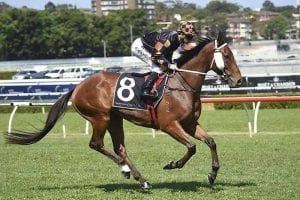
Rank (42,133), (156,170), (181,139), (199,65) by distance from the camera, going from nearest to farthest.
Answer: (181,139) < (199,65) < (42,133) < (156,170)

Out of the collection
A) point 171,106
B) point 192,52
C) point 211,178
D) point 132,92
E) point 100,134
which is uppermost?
point 192,52

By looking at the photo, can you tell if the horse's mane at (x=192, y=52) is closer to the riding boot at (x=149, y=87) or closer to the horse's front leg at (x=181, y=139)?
the riding boot at (x=149, y=87)

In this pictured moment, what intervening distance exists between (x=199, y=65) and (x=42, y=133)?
2.16 metres

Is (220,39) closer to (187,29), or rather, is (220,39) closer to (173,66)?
(187,29)

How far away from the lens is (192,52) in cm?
751

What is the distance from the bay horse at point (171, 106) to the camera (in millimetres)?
7203

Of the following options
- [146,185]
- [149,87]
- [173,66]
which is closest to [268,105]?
[173,66]

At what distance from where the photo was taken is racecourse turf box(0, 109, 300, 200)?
7.01 metres

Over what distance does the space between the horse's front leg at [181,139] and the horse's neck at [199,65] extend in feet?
1.83

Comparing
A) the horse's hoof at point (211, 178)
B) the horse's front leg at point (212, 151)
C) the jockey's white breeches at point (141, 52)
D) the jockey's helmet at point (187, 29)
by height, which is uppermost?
the jockey's helmet at point (187, 29)

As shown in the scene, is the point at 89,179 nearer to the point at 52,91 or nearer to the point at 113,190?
the point at 113,190

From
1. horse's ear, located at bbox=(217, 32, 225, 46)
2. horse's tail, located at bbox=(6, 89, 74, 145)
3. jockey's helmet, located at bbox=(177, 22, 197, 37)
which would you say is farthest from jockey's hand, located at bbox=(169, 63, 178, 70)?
horse's tail, located at bbox=(6, 89, 74, 145)

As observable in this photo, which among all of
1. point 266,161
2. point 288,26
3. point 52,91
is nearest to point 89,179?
point 266,161

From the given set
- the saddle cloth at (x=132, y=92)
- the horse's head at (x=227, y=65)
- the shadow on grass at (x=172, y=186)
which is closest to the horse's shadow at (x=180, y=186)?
the shadow on grass at (x=172, y=186)
